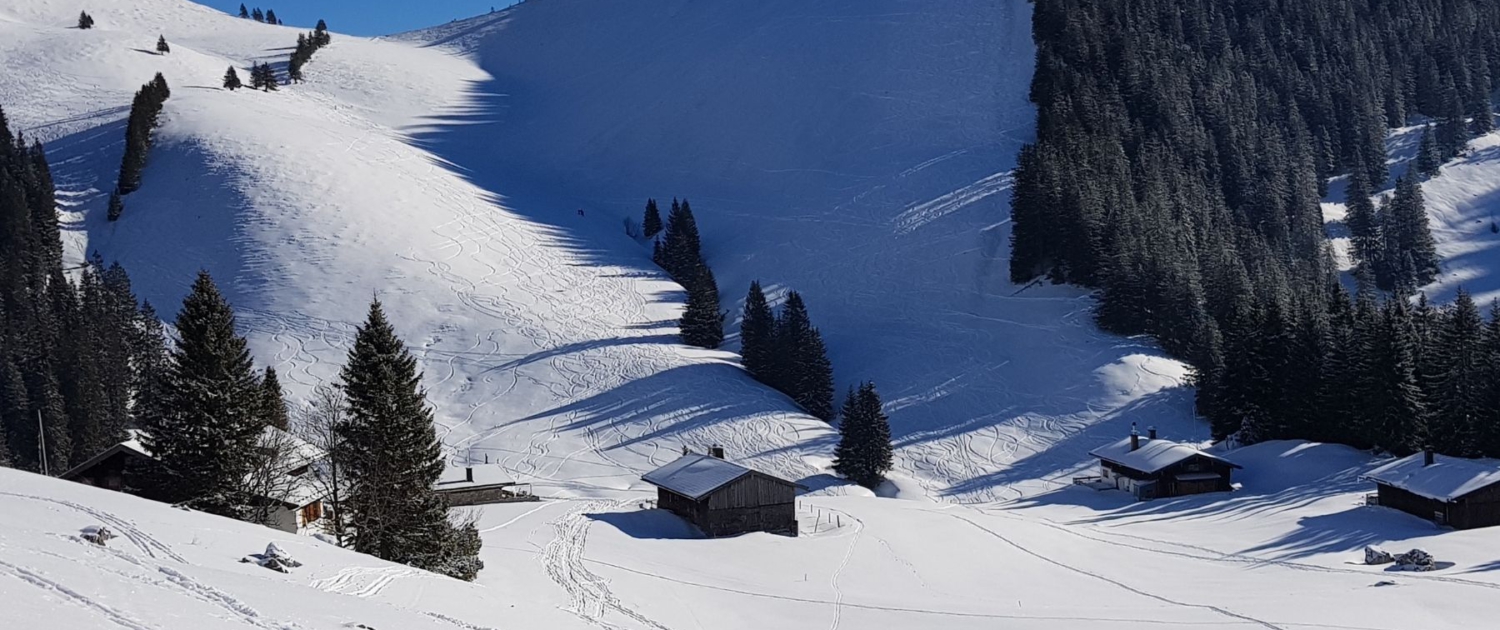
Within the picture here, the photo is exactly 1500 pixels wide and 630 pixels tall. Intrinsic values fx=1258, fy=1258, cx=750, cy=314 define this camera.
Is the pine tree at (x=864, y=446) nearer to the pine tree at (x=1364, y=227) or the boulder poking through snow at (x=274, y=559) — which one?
the boulder poking through snow at (x=274, y=559)

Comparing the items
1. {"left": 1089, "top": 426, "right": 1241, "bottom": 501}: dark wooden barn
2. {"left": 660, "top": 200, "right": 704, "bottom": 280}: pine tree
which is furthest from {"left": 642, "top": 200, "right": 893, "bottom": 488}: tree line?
{"left": 1089, "top": 426, "right": 1241, "bottom": 501}: dark wooden barn

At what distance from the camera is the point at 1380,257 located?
326ft

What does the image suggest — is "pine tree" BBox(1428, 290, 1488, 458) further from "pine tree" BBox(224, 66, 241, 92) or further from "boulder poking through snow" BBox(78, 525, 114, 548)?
"pine tree" BBox(224, 66, 241, 92)

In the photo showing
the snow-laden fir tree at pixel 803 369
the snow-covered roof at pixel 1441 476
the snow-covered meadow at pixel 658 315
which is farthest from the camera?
the snow-laden fir tree at pixel 803 369

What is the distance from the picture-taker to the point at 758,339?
77500mm

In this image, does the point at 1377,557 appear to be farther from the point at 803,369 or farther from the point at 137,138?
the point at 137,138

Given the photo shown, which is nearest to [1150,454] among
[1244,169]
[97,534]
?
[97,534]

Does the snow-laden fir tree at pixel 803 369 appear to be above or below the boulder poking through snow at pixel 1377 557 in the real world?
above

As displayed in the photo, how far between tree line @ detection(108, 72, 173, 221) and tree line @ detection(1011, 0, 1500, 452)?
6684 cm

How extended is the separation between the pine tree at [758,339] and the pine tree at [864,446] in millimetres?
14488

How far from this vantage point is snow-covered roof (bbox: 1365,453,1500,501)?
46.0 metres

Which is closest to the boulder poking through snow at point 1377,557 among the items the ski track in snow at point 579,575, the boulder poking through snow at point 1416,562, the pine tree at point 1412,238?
the boulder poking through snow at point 1416,562

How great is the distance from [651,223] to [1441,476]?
232ft

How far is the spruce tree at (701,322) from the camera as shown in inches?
3258
